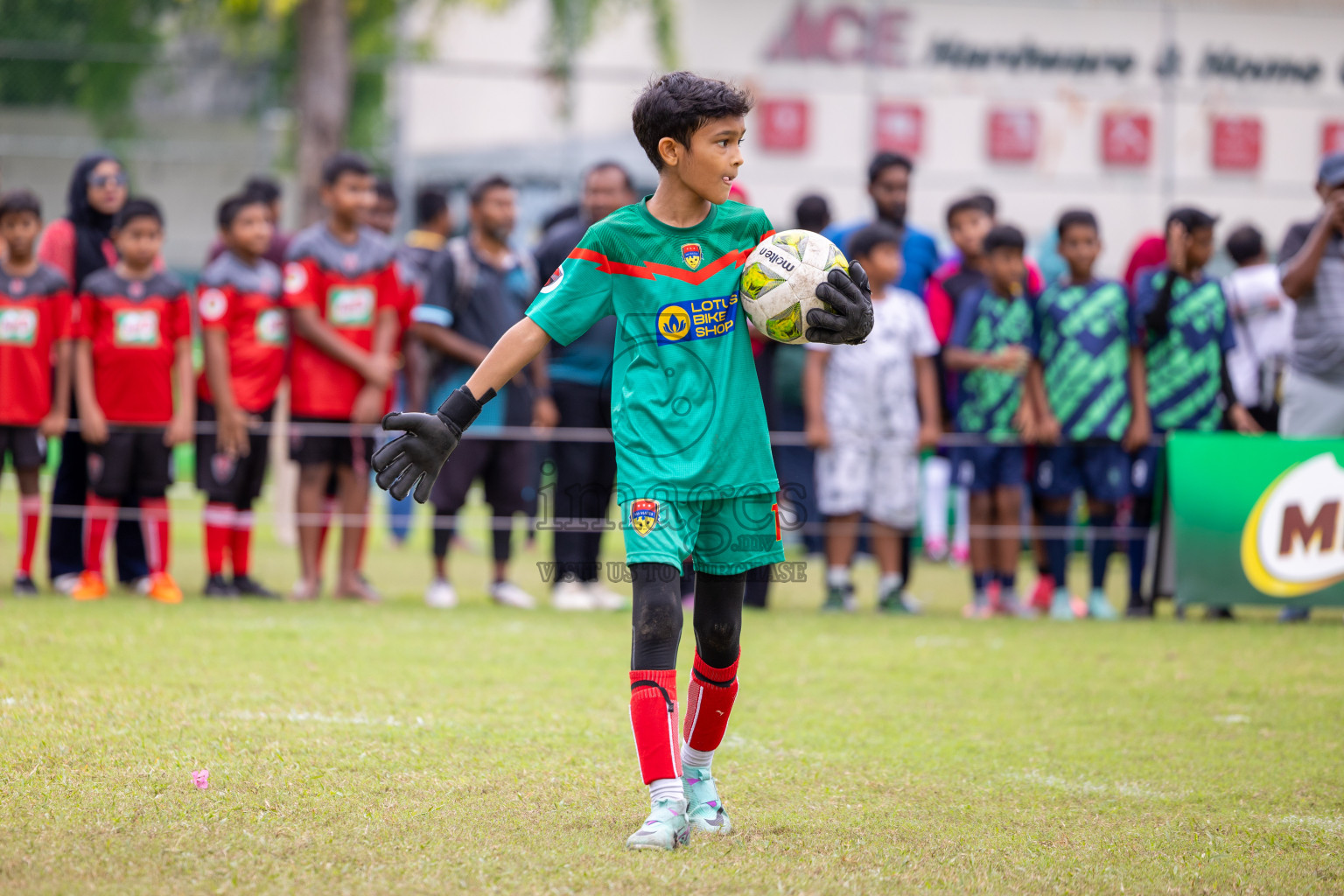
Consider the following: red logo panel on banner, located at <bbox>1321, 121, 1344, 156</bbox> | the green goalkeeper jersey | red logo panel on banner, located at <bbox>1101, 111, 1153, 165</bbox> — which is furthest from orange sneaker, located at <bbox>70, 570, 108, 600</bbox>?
red logo panel on banner, located at <bbox>1321, 121, 1344, 156</bbox>

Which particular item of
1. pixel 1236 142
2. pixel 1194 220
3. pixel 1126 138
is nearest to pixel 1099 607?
pixel 1194 220

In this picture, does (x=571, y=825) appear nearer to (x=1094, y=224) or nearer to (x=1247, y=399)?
(x=1094, y=224)

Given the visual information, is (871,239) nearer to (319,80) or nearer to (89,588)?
(89,588)

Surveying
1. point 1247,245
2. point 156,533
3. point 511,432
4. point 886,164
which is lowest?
point 156,533

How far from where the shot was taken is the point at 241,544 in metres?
8.23

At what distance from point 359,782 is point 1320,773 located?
9.62 ft

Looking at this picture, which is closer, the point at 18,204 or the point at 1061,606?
the point at 18,204

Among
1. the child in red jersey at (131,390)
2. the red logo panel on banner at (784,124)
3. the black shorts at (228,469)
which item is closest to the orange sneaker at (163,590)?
the child in red jersey at (131,390)

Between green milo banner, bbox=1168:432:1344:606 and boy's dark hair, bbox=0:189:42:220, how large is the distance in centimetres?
647

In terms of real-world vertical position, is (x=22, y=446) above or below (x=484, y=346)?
below

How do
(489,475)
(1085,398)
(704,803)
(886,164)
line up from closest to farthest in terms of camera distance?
(704,803) → (1085,398) → (489,475) → (886,164)

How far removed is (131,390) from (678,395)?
5.19 meters

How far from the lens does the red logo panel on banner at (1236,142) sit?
64.6 ft

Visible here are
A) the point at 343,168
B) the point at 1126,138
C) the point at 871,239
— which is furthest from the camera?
the point at 1126,138
